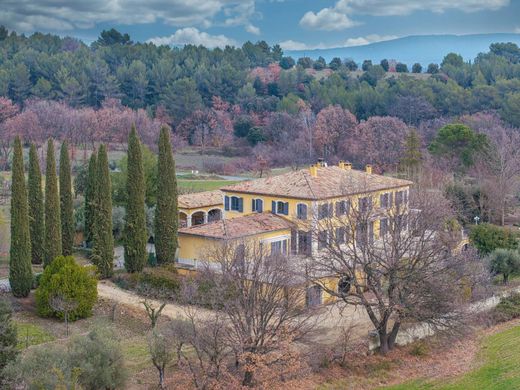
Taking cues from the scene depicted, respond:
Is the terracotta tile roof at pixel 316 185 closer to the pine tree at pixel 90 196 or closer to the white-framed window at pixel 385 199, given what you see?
the white-framed window at pixel 385 199

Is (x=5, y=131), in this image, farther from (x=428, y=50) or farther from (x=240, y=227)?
(x=428, y=50)

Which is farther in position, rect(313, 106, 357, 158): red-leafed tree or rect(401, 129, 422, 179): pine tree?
rect(313, 106, 357, 158): red-leafed tree

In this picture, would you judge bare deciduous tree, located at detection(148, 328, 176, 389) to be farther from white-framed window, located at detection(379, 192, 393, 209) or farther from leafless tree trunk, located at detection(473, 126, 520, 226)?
leafless tree trunk, located at detection(473, 126, 520, 226)

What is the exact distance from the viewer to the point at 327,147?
6931cm

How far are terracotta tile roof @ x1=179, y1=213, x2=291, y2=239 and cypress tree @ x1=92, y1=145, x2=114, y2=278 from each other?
380 centimetres

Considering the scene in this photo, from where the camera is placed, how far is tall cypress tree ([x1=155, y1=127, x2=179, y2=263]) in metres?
31.6

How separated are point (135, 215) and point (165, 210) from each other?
1.69 meters

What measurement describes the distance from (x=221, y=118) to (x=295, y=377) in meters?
61.3

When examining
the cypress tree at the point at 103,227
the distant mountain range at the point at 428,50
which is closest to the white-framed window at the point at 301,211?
the cypress tree at the point at 103,227

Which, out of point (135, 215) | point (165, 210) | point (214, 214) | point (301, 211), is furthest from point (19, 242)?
point (214, 214)

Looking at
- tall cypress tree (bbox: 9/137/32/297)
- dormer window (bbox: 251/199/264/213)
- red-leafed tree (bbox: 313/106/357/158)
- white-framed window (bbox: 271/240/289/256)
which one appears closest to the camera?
tall cypress tree (bbox: 9/137/32/297)

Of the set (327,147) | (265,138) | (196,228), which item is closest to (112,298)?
(196,228)

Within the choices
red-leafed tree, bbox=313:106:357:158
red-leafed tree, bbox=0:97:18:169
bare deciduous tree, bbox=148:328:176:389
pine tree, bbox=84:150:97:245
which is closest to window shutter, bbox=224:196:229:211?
pine tree, bbox=84:150:97:245

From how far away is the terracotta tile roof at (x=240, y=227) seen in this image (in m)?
30.5
